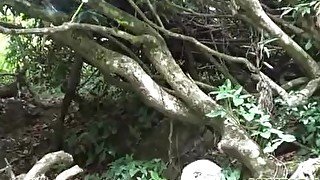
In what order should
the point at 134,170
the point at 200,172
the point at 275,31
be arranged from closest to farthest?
the point at 200,172 < the point at 275,31 < the point at 134,170

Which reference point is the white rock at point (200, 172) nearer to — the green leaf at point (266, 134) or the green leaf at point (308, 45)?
the green leaf at point (266, 134)

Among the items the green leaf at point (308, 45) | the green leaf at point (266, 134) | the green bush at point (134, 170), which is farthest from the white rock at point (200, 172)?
the green leaf at point (308, 45)

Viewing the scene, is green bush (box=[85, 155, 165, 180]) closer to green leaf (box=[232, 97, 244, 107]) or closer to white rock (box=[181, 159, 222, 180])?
white rock (box=[181, 159, 222, 180])

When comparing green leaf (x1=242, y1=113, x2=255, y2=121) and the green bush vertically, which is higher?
green leaf (x1=242, y1=113, x2=255, y2=121)

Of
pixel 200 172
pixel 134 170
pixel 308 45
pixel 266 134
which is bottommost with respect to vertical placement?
pixel 134 170

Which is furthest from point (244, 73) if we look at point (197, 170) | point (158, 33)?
point (197, 170)

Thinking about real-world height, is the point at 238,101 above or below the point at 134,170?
above

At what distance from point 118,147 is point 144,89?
0.91 meters

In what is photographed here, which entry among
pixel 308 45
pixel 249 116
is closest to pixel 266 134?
pixel 249 116

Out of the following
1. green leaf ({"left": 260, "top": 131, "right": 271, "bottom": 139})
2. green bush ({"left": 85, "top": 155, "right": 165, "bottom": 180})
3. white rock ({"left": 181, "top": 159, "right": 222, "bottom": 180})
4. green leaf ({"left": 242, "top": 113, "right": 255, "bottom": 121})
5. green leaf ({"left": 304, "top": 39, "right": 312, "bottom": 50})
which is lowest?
green bush ({"left": 85, "top": 155, "right": 165, "bottom": 180})

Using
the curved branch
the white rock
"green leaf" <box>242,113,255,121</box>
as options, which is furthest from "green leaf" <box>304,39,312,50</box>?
the white rock

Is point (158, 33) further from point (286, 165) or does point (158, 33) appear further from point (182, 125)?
point (286, 165)

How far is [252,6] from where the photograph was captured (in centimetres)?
267

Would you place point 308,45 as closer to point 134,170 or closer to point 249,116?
point 249,116
